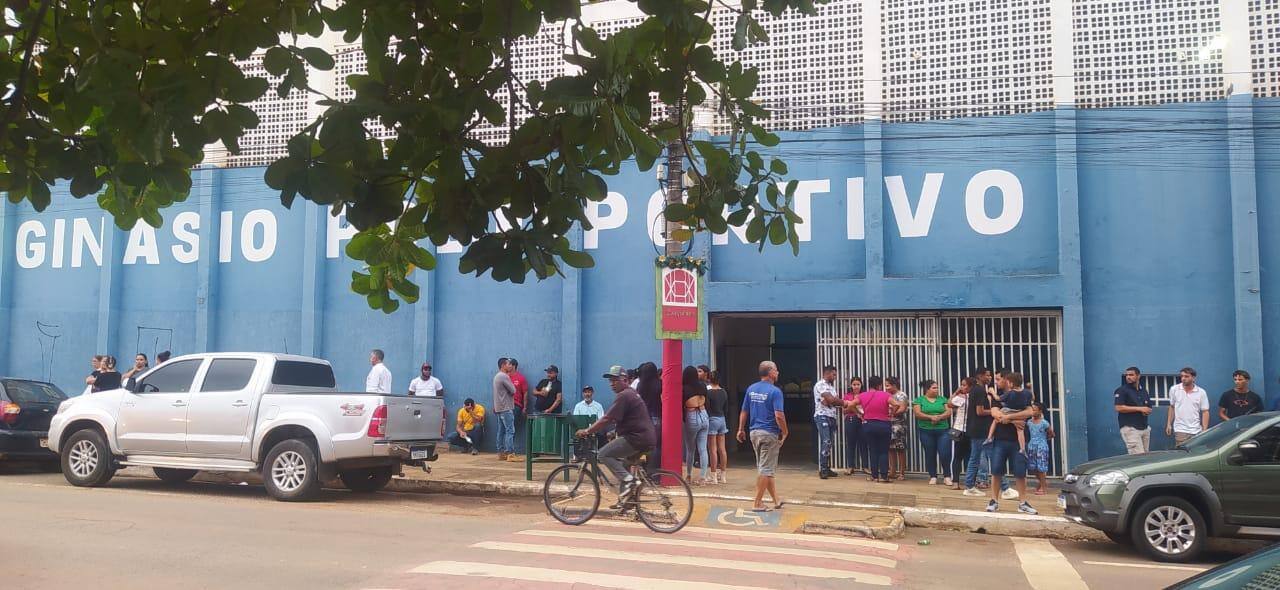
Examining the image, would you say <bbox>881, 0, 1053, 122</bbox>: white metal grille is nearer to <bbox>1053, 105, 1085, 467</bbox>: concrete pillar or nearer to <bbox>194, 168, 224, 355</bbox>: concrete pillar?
<bbox>1053, 105, 1085, 467</bbox>: concrete pillar

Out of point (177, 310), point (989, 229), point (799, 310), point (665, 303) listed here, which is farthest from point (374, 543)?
point (177, 310)

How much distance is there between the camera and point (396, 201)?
3.89 m

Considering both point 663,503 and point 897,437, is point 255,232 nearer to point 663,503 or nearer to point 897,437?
point 663,503

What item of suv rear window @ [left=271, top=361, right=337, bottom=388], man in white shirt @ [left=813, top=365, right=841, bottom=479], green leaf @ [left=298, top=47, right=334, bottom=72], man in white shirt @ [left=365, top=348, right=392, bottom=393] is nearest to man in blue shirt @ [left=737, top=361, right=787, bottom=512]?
man in white shirt @ [left=813, top=365, right=841, bottom=479]

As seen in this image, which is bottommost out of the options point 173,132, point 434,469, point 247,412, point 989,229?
point 434,469

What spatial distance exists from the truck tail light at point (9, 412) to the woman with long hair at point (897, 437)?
12444 mm

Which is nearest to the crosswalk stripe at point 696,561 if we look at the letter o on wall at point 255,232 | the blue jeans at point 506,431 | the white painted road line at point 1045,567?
the white painted road line at point 1045,567

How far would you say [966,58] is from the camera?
47.7 feet

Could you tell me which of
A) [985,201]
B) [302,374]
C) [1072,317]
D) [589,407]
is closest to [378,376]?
[302,374]

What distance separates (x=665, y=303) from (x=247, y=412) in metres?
5.36

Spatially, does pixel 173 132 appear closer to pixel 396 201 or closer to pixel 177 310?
pixel 396 201

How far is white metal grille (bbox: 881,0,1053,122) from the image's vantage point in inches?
562

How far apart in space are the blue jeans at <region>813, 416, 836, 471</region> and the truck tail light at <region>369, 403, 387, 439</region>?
639 cm

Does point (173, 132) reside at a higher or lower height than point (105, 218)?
lower
